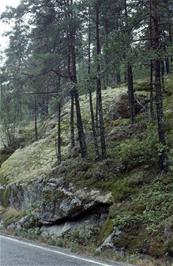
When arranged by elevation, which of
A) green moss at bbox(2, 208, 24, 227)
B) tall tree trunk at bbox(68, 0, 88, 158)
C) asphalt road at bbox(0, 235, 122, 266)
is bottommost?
green moss at bbox(2, 208, 24, 227)

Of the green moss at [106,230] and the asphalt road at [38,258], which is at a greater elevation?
the asphalt road at [38,258]

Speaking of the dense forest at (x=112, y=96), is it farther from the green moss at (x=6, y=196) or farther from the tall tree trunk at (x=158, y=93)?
the green moss at (x=6, y=196)

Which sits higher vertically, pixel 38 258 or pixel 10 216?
pixel 38 258

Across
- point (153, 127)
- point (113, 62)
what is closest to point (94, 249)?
point (113, 62)

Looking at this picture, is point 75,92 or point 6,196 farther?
point 6,196

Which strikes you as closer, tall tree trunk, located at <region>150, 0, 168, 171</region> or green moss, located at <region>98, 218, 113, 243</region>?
green moss, located at <region>98, 218, 113, 243</region>

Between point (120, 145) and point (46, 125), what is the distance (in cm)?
1775

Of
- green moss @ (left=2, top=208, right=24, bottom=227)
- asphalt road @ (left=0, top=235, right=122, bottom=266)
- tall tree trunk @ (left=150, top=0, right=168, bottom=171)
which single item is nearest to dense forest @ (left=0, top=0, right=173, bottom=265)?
tall tree trunk @ (left=150, top=0, right=168, bottom=171)

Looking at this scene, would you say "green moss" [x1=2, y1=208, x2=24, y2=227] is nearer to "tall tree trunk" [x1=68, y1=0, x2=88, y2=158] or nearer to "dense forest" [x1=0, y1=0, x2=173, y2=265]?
"dense forest" [x1=0, y1=0, x2=173, y2=265]

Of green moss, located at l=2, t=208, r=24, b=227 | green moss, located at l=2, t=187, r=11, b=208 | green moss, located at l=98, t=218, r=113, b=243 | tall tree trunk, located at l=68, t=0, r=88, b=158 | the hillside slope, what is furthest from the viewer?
green moss, located at l=2, t=187, r=11, b=208

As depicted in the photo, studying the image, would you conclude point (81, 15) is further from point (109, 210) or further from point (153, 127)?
point (109, 210)

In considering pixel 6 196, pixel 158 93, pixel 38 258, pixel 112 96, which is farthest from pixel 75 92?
pixel 112 96

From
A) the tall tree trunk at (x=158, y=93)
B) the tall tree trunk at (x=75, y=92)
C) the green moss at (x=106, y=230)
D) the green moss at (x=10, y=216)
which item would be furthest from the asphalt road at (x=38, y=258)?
the tall tree trunk at (x=75, y=92)

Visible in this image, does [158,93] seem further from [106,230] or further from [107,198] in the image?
[106,230]
